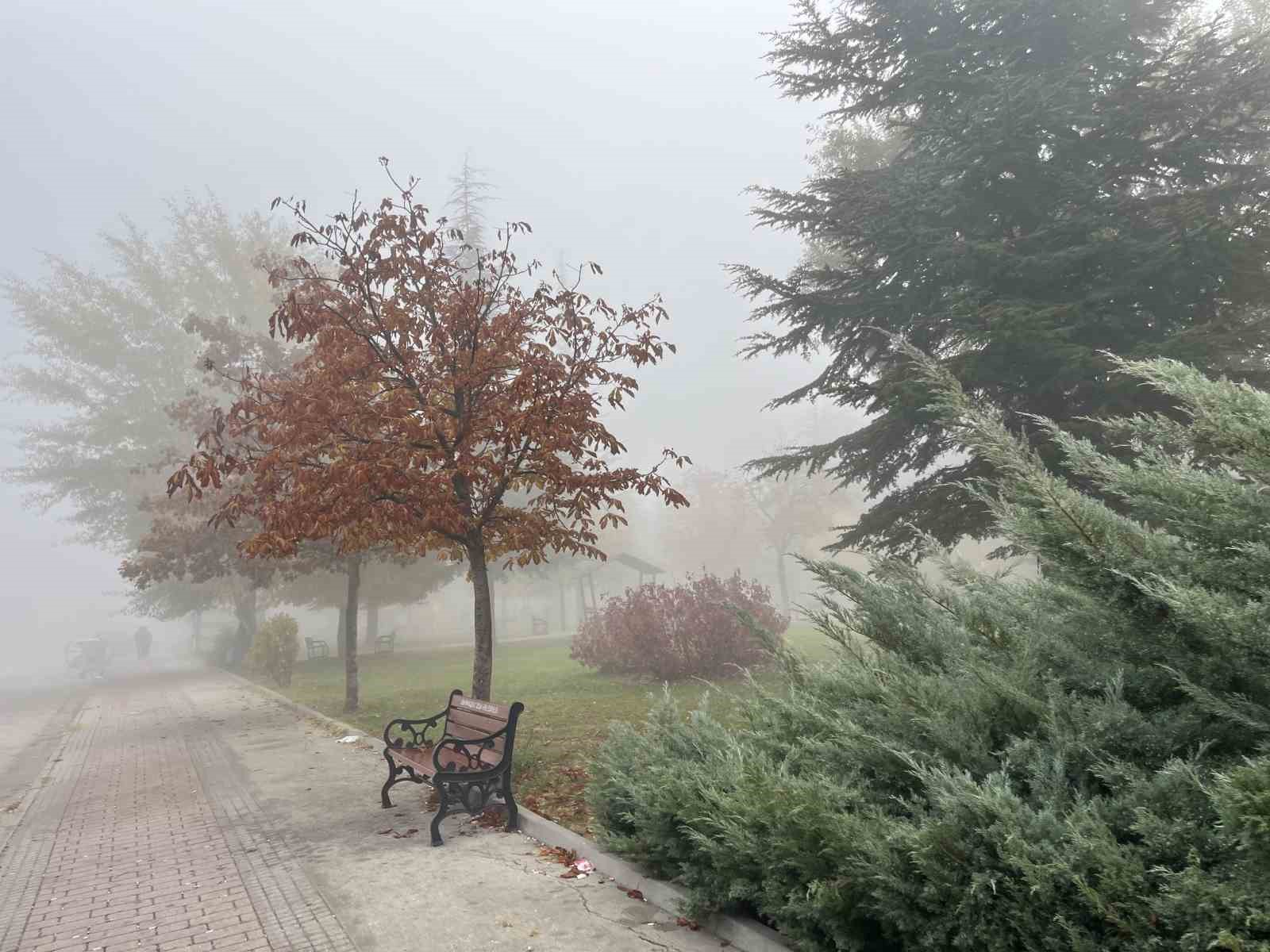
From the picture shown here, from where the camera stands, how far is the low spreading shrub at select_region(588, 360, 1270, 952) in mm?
2535

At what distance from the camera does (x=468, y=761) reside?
629 cm

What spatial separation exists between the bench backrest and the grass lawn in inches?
24.5

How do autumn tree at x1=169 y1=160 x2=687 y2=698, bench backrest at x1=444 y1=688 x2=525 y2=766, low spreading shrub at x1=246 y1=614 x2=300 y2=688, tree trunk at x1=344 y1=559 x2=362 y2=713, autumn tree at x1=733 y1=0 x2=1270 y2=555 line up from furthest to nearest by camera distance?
1. low spreading shrub at x1=246 y1=614 x2=300 y2=688
2. tree trunk at x1=344 y1=559 x2=362 y2=713
3. autumn tree at x1=733 y1=0 x2=1270 y2=555
4. autumn tree at x1=169 y1=160 x2=687 y2=698
5. bench backrest at x1=444 y1=688 x2=525 y2=766

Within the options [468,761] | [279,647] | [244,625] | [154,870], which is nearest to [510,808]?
[468,761]

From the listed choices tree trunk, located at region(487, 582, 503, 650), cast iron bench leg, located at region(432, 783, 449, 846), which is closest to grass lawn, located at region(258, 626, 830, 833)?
cast iron bench leg, located at region(432, 783, 449, 846)

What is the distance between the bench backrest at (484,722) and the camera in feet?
19.8

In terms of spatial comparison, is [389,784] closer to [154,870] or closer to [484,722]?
[484,722]

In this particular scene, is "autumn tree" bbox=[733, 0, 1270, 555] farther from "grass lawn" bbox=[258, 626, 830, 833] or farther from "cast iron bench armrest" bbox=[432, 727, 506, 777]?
"cast iron bench armrest" bbox=[432, 727, 506, 777]

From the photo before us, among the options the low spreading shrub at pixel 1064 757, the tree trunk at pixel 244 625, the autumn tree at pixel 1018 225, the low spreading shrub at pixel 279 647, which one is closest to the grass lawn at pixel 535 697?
the low spreading shrub at pixel 279 647

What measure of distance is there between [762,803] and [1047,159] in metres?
11.6

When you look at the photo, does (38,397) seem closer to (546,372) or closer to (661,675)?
(661,675)

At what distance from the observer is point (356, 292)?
827 cm

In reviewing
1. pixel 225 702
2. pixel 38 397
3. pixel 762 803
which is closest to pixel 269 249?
pixel 38 397

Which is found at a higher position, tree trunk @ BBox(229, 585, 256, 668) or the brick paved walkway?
tree trunk @ BBox(229, 585, 256, 668)
